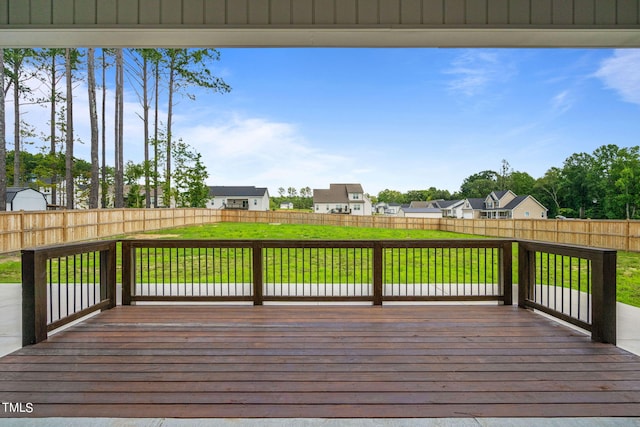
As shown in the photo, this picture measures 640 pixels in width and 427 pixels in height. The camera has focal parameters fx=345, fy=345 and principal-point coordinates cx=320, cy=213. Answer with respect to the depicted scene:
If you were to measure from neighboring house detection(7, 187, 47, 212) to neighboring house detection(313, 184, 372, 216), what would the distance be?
26.1 m

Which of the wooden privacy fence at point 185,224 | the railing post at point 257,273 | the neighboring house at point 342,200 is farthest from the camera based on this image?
the neighboring house at point 342,200

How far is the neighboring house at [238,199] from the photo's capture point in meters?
37.8

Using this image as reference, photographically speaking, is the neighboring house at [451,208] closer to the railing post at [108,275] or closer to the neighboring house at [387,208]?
the neighboring house at [387,208]

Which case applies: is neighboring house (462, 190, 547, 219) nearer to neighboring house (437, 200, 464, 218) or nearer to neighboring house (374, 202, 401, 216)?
neighboring house (437, 200, 464, 218)

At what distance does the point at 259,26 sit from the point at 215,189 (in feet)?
123

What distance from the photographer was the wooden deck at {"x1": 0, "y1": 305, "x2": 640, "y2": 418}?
6.64 ft

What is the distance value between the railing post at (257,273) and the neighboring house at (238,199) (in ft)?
111

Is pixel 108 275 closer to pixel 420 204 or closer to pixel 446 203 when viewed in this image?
pixel 446 203

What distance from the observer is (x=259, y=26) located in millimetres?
2842

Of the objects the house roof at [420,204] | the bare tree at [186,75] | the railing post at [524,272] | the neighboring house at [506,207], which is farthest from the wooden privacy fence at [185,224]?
the house roof at [420,204]

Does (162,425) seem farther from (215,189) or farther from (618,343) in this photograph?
(215,189)

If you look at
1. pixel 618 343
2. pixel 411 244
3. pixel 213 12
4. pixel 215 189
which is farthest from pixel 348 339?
pixel 215 189

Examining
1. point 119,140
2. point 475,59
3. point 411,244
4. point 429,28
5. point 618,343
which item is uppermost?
point 475,59

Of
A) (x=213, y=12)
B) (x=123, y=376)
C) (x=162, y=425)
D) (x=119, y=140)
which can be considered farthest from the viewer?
(x=119, y=140)
